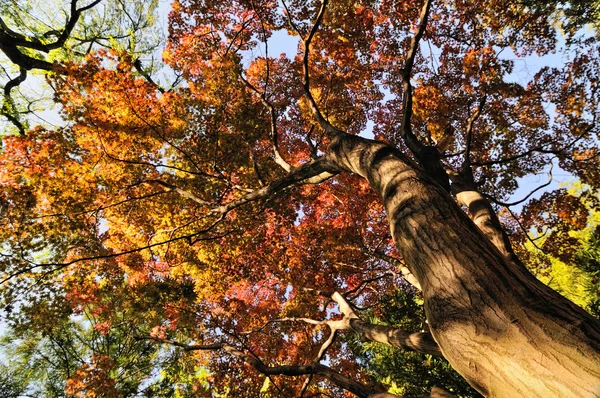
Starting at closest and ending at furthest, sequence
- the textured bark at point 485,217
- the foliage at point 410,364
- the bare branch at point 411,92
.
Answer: the textured bark at point 485,217
the bare branch at point 411,92
the foliage at point 410,364

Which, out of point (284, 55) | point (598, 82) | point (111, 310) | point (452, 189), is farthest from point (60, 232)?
point (598, 82)

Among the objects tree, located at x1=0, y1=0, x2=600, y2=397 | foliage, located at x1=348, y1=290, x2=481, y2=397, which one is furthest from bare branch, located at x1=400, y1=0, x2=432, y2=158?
foliage, located at x1=348, y1=290, x2=481, y2=397

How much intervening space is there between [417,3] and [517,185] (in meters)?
6.39

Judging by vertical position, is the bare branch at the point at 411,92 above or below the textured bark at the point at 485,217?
above

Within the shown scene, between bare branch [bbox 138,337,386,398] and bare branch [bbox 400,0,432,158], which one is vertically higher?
bare branch [bbox 400,0,432,158]

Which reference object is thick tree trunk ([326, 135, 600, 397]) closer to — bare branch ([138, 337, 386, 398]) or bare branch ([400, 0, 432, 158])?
bare branch ([400, 0, 432, 158])


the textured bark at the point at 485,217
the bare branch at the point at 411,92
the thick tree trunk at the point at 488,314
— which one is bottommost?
the thick tree trunk at the point at 488,314

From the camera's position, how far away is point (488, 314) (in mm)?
1593

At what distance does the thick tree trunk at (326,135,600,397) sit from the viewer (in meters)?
1.30

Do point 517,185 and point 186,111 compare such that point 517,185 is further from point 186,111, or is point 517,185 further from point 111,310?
point 111,310

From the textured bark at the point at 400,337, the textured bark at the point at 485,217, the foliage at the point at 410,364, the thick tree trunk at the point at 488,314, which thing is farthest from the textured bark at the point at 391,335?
the foliage at the point at 410,364

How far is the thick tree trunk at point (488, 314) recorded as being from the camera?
4.26ft

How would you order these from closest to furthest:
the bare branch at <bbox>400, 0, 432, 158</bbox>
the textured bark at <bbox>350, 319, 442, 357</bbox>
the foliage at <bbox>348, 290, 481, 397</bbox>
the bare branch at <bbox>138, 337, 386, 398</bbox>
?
1. the textured bark at <bbox>350, 319, 442, 357</bbox>
2. the bare branch at <bbox>138, 337, 386, 398</bbox>
3. the bare branch at <bbox>400, 0, 432, 158</bbox>
4. the foliage at <bbox>348, 290, 481, 397</bbox>

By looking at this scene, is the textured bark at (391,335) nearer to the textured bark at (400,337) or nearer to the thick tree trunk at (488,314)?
the textured bark at (400,337)
